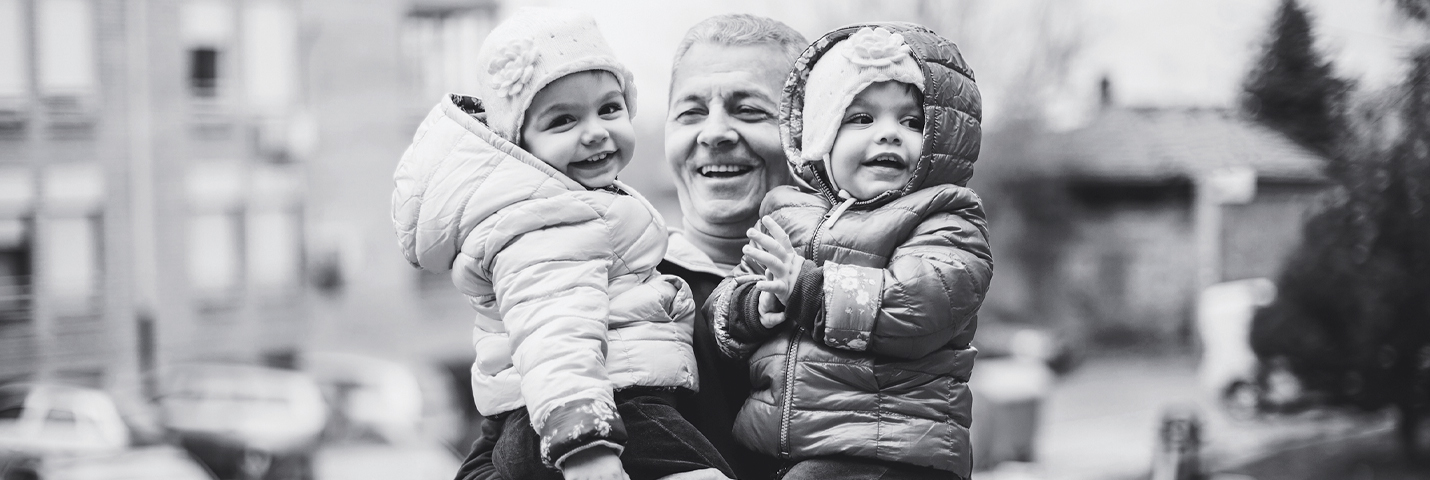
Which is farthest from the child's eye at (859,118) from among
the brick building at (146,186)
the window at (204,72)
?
the window at (204,72)

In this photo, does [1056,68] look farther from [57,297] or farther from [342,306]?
[57,297]

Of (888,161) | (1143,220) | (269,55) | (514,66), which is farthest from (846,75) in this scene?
(1143,220)

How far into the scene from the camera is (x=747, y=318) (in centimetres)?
205

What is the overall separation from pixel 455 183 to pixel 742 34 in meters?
0.90

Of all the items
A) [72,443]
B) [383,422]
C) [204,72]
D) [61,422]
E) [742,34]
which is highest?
[204,72]

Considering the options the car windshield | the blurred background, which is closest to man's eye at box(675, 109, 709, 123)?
the blurred background

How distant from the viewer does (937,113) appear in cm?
197

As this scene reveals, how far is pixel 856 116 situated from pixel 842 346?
43 cm

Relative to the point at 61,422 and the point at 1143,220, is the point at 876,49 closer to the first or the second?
the point at 61,422

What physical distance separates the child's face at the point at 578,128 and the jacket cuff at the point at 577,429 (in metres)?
0.46

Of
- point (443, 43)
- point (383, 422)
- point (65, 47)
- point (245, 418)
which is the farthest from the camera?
point (443, 43)

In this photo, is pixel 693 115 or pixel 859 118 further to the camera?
pixel 693 115

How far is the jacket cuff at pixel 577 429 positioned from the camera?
168cm

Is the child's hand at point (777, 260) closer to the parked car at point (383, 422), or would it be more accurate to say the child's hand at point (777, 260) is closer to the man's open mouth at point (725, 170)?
the man's open mouth at point (725, 170)
